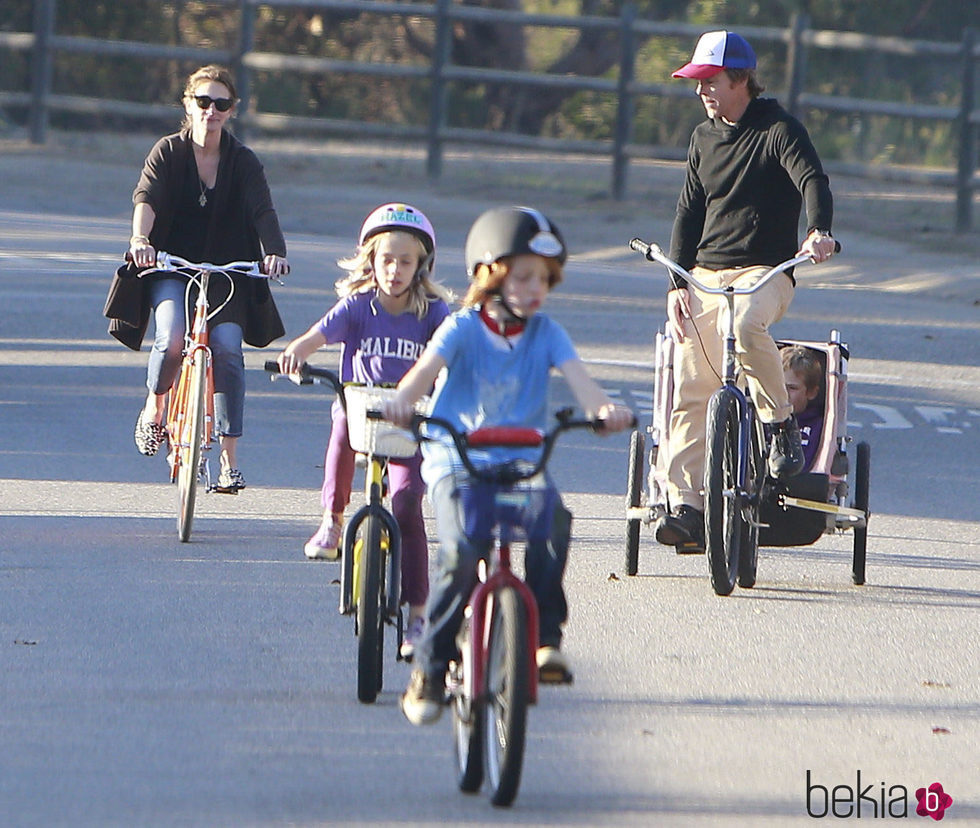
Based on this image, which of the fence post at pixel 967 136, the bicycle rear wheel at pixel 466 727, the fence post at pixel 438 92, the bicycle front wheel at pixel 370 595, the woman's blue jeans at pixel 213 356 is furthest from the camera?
the fence post at pixel 438 92

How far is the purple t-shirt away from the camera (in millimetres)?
6520

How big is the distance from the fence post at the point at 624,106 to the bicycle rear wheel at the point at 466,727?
19.9 metres

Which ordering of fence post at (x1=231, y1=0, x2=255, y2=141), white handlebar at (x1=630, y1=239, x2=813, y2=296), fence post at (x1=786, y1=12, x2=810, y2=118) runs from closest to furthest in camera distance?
white handlebar at (x1=630, y1=239, x2=813, y2=296), fence post at (x1=786, y1=12, x2=810, y2=118), fence post at (x1=231, y1=0, x2=255, y2=141)

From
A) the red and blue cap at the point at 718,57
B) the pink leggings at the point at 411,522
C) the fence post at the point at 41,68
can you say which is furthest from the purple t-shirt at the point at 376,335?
the fence post at the point at 41,68

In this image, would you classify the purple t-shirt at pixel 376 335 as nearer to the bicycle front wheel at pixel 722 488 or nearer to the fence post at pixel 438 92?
the bicycle front wheel at pixel 722 488

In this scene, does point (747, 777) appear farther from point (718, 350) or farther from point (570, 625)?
point (718, 350)

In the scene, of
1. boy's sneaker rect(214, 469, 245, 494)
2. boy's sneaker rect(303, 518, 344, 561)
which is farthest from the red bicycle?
boy's sneaker rect(214, 469, 245, 494)

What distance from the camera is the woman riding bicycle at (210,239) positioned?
866 cm

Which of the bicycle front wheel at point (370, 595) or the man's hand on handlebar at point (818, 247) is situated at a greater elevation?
the man's hand on handlebar at point (818, 247)

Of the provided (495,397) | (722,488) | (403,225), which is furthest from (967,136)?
(495,397)

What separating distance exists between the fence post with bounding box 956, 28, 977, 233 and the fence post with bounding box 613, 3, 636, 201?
4.30 metres

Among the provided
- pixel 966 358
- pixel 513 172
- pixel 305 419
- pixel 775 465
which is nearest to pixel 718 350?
pixel 775 465

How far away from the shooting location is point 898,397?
13.3 m

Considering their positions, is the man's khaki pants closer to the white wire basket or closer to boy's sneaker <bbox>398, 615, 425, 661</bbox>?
boy's sneaker <bbox>398, 615, 425, 661</bbox>
